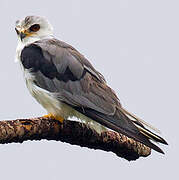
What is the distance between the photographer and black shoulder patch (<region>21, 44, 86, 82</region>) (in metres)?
6.53

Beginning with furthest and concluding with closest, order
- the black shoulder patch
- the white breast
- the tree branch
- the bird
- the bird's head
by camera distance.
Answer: the bird's head → the black shoulder patch → the white breast → the bird → the tree branch

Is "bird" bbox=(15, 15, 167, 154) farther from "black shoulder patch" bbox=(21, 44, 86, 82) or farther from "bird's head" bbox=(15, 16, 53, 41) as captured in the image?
"bird's head" bbox=(15, 16, 53, 41)

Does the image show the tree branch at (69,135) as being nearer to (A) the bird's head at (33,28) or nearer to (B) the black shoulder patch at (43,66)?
(B) the black shoulder patch at (43,66)

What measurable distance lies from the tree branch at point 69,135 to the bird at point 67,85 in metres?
0.17

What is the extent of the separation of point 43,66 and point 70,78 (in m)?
0.42

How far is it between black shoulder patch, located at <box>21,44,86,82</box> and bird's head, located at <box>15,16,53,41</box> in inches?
19.0

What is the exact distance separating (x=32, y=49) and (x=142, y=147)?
211 cm

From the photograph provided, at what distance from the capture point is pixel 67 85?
650 cm

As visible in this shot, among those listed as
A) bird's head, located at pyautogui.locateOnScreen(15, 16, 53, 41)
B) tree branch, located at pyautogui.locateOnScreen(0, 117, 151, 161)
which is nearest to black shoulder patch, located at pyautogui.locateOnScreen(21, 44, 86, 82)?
bird's head, located at pyautogui.locateOnScreen(15, 16, 53, 41)

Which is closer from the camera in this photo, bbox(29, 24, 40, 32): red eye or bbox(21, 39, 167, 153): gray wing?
bbox(21, 39, 167, 153): gray wing

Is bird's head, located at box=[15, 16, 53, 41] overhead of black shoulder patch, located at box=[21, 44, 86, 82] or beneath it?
overhead

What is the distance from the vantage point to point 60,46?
22.2 feet

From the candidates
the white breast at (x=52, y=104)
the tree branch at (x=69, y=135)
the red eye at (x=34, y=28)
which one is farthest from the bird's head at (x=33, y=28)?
the tree branch at (x=69, y=135)

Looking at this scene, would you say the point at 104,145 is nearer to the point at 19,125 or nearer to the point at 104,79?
the point at 104,79
